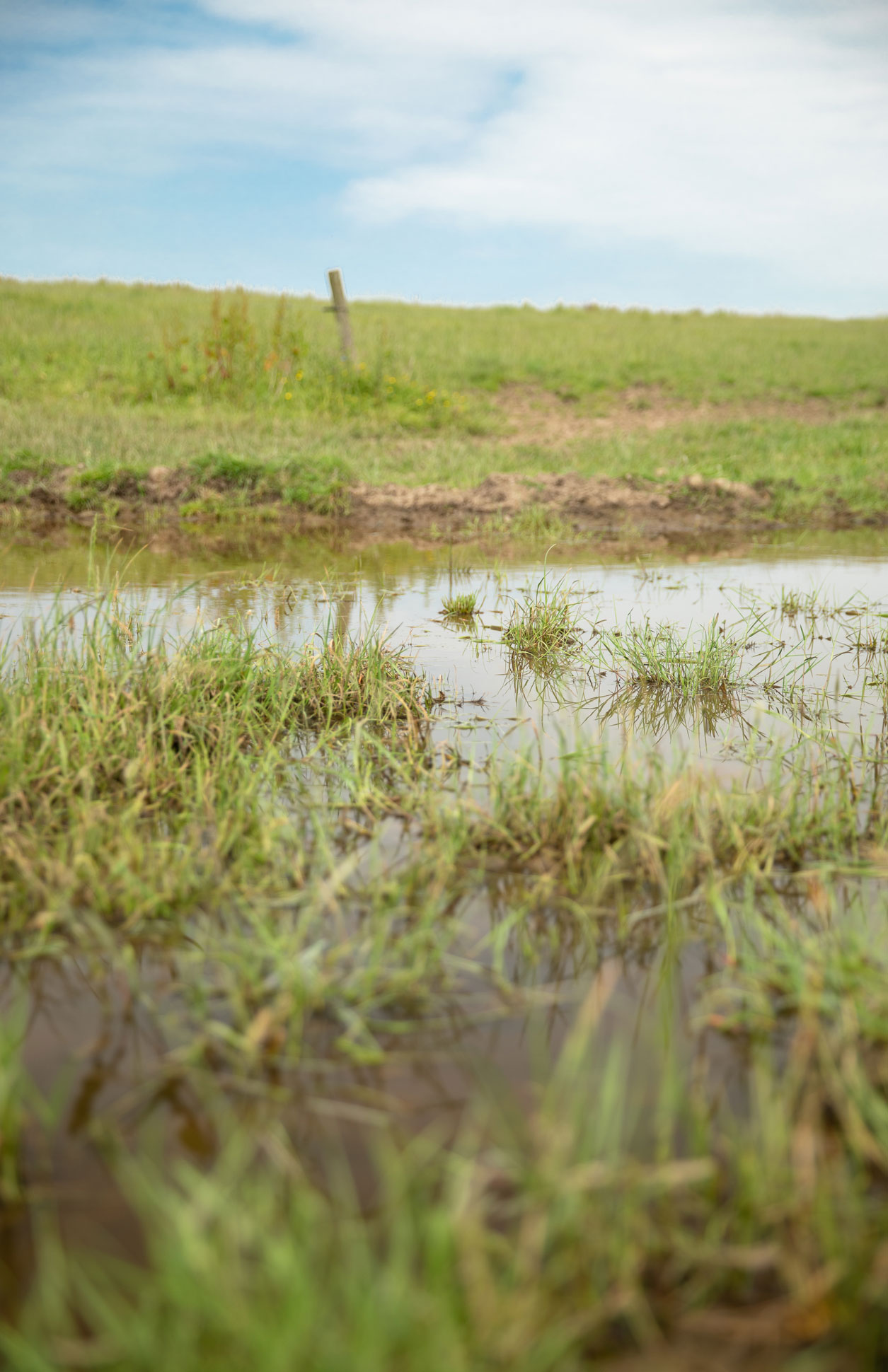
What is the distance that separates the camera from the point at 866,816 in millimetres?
2783

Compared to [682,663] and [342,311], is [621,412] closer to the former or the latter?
[342,311]

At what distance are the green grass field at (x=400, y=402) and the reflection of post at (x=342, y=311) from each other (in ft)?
1.10

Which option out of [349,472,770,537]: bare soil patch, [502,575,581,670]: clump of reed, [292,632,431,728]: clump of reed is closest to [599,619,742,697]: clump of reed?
[502,575,581,670]: clump of reed

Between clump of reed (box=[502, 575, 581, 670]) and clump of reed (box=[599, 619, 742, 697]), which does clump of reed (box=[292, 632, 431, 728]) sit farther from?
clump of reed (box=[599, 619, 742, 697])

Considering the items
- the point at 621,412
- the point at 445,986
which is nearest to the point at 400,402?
the point at 621,412

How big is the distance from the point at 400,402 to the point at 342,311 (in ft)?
5.78

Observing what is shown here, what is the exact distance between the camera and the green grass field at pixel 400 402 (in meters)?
9.62

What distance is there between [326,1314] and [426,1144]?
1.20 feet

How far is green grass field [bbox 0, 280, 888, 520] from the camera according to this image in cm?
962

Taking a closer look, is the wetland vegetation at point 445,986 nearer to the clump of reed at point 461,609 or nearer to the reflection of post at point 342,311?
the clump of reed at point 461,609

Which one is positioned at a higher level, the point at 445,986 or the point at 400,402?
the point at 400,402

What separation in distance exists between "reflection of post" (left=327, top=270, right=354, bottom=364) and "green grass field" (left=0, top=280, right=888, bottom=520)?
334 millimetres

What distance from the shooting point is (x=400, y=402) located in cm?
1448

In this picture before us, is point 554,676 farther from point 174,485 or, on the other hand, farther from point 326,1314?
A: point 174,485
